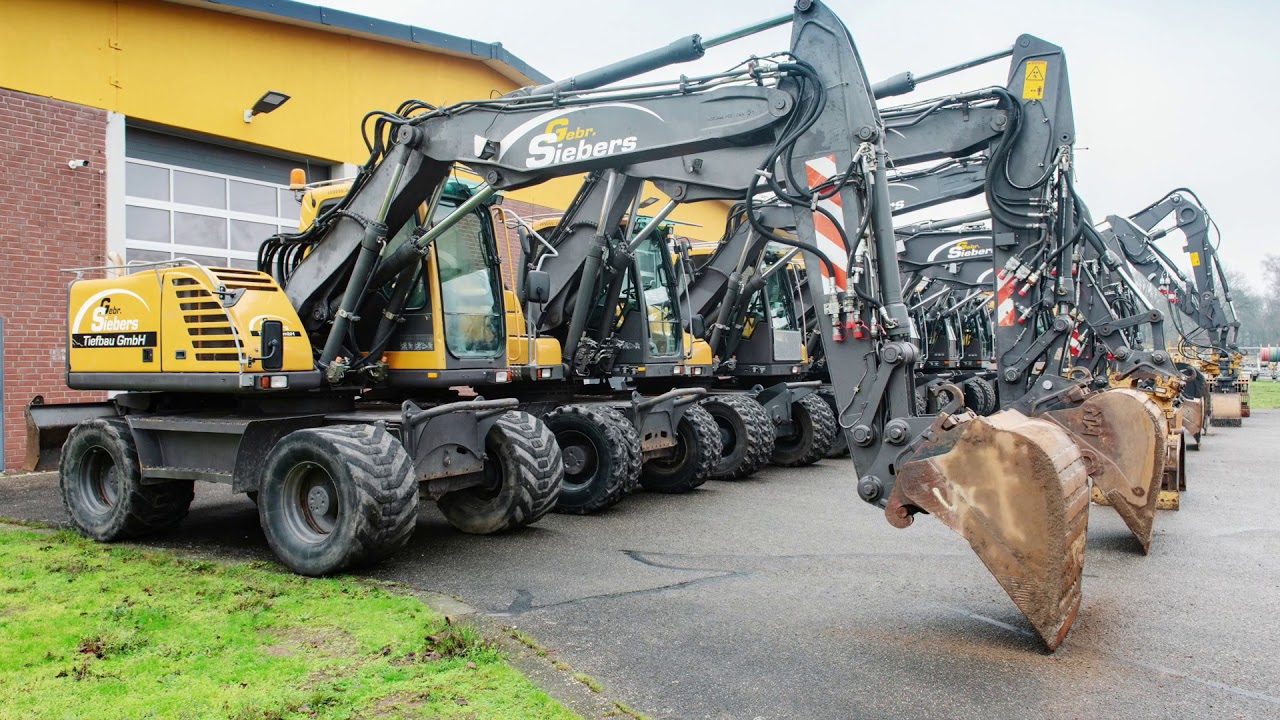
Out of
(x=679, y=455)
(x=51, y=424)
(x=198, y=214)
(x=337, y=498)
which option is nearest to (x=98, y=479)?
(x=51, y=424)

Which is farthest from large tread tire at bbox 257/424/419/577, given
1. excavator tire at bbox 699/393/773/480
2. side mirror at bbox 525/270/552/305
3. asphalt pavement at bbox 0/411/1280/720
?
excavator tire at bbox 699/393/773/480

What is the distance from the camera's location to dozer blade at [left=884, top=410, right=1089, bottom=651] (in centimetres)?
448

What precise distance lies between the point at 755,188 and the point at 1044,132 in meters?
4.99

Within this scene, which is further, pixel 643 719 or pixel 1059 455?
pixel 1059 455

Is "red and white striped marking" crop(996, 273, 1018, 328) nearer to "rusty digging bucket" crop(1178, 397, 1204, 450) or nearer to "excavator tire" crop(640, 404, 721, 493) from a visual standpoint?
"excavator tire" crop(640, 404, 721, 493)

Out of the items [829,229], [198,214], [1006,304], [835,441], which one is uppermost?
[198,214]

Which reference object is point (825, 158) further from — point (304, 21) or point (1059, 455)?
point (304, 21)

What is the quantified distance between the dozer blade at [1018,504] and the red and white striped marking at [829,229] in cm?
127

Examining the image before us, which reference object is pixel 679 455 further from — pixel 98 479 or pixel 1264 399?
pixel 1264 399

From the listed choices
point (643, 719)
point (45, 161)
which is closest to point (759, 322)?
point (45, 161)

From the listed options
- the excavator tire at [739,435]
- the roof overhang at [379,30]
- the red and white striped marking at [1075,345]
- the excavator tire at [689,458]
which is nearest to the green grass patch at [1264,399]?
the red and white striped marking at [1075,345]

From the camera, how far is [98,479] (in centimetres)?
823

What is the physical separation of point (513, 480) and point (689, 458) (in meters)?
3.15

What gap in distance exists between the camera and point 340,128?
1520cm
